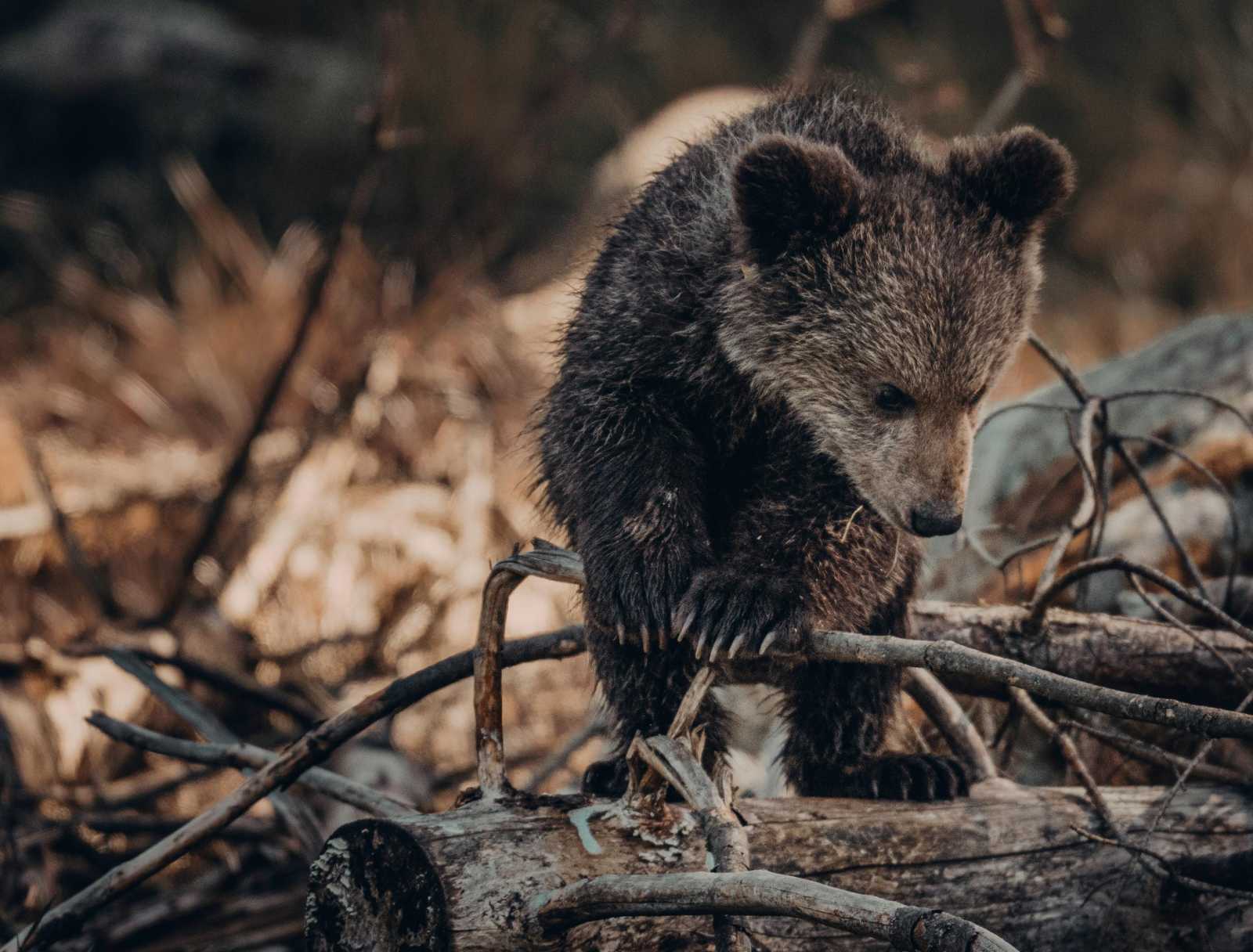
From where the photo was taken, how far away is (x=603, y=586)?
2.73 m

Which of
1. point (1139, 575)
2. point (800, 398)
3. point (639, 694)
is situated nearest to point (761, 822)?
point (639, 694)

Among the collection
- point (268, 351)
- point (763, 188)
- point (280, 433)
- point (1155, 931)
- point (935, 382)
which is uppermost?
point (268, 351)

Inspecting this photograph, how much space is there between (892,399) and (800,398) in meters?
0.23

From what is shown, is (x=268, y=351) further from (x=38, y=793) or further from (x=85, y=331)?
(x=38, y=793)

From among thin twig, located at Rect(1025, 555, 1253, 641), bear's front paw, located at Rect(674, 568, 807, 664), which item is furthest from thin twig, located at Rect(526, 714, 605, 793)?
thin twig, located at Rect(1025, 555, 1253, 641)

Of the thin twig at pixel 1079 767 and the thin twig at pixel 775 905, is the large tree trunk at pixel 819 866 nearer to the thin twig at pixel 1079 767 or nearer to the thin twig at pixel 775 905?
the thin twig at pixel 1079 767

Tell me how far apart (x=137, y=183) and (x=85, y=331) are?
82.5 inches

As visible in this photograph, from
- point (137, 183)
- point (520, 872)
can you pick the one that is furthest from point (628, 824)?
point (137, 183)

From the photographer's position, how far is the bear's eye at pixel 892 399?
2.94 m

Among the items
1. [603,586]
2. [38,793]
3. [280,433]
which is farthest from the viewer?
[280,433]

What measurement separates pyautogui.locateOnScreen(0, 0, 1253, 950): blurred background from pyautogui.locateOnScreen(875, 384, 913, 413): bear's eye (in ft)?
3.20

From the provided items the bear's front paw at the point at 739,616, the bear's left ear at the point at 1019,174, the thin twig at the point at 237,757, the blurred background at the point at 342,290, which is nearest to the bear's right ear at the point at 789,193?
the bear's left ear at the point at 1019,174

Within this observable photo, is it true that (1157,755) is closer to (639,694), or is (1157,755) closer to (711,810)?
(639,694)

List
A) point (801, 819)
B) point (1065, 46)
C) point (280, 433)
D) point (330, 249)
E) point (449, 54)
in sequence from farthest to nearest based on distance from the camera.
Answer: point (1065, 46), point (449, 54), point (280, 433), point (330, 249), point (801, 819)
